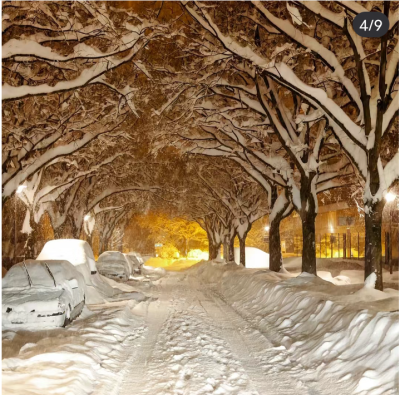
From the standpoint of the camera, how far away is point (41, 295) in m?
9.38

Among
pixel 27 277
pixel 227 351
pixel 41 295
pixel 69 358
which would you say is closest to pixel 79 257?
pixel 27 277

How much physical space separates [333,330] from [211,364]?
2375mm

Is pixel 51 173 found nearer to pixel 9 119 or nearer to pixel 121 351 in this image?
pixel 9 119

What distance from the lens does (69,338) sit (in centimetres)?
798

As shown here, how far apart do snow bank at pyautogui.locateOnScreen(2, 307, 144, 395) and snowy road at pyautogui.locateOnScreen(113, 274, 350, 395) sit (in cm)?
35

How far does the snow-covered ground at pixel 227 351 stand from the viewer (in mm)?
5543

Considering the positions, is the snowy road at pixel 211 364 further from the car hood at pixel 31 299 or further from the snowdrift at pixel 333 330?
the car hood at pixel 31 299

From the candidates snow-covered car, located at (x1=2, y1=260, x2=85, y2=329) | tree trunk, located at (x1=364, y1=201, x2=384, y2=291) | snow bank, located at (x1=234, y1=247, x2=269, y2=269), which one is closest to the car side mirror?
snow-covered car, located at (x1=2, y1=260, x2=85, y2=329)

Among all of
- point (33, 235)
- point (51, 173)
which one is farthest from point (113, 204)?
point (33, 235)

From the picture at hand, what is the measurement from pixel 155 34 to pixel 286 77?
11.6 feet

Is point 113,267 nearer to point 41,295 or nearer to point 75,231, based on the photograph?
point 75,231

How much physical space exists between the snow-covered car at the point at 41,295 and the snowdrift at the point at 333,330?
4705mm

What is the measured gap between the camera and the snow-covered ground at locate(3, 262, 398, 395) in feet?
18.2

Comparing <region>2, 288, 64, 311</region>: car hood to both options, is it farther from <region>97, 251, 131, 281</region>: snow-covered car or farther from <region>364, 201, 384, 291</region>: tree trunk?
<region>97, 251, 131, 281</region>: snow-covered car
